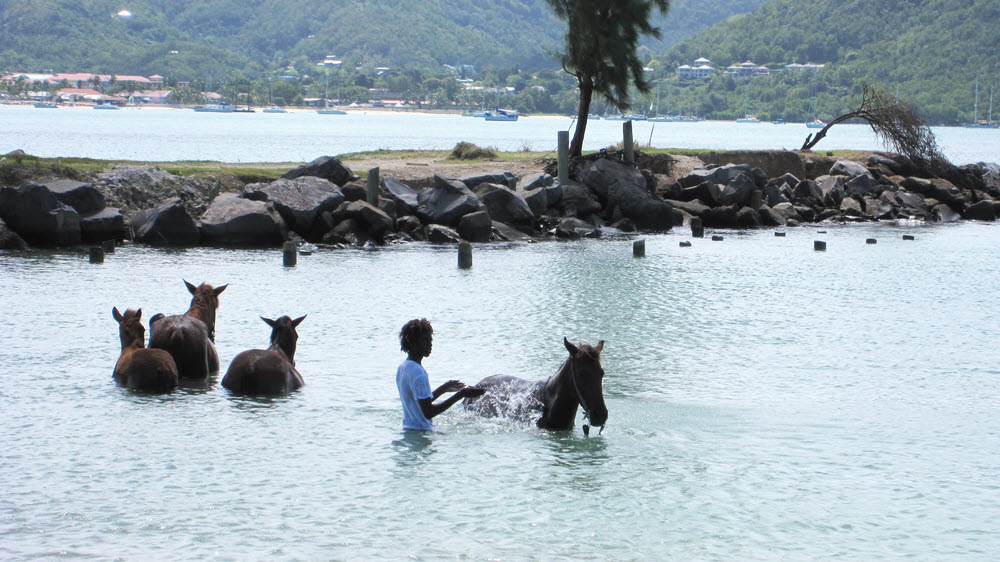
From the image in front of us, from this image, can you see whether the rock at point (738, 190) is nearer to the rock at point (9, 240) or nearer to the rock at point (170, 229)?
the rock at point (170, 229)

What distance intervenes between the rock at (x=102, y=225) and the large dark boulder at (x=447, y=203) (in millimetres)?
9609

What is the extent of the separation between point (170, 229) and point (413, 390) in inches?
849

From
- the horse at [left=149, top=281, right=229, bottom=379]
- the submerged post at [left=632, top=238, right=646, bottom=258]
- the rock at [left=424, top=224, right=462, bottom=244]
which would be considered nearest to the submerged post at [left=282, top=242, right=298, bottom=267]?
the rock at [left=424, top=224, right=462, bottom=244]

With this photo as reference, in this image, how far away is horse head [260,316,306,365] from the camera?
13.7m

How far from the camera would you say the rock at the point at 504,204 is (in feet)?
117

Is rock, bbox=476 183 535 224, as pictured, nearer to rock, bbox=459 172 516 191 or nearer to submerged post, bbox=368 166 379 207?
rock, bbox=459 172 516 191

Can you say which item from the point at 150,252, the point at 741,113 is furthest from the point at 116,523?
the point at 741,113

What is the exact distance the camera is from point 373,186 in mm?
33812

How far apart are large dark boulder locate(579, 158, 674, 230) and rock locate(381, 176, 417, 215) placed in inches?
337

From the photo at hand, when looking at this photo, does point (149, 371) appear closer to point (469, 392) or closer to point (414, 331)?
point (414, 331)

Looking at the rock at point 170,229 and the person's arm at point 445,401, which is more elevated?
the rock at point 170,229

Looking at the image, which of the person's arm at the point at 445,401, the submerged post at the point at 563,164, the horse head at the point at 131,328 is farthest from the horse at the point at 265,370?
the submerged post at the point at 563,164

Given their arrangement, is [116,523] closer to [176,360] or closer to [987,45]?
[176,360]

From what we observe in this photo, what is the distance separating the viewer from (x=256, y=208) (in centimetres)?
3141
